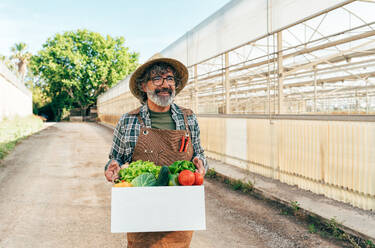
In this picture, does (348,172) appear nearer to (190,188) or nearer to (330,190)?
(330,190)

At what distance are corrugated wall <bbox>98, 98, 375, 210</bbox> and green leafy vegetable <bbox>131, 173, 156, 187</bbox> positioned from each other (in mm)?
4153

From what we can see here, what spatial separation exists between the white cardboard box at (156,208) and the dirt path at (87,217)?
2.30 metres

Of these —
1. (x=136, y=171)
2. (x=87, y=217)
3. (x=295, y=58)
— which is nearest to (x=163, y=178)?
(x=136, y=171)

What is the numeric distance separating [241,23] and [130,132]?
7005mm

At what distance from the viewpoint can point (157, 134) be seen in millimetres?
2379

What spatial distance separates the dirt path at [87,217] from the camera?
394 cm

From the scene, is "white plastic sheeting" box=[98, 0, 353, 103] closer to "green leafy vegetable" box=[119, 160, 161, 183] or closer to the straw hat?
the straw hat

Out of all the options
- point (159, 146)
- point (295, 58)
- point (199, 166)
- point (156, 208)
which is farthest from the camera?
point (295, 58)

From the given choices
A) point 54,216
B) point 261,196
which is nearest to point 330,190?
point 261,196

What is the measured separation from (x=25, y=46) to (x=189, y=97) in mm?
51099

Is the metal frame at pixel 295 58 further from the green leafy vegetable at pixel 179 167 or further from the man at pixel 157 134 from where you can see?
the green leafy vegetable at pixel 179 167

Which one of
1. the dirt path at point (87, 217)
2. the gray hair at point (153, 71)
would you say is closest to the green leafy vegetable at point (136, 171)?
the gray hair at point (153, 71)

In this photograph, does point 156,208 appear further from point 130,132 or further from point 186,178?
point 130,132

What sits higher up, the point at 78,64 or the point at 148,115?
the point at 78,64
